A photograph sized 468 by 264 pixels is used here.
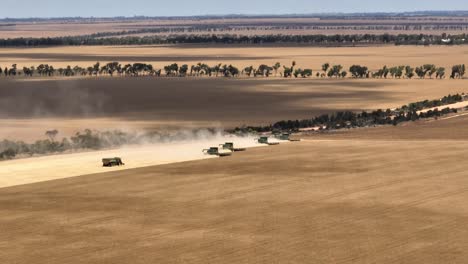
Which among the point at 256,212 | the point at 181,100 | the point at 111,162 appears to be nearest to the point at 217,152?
the point at 111,162

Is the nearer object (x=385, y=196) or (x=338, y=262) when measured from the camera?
(x=338, y=262)

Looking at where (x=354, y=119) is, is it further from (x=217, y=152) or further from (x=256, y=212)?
(x=256, y=212)

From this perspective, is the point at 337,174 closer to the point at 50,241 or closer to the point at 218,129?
the point at 50,241

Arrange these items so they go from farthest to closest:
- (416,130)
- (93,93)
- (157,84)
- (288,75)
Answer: (288,75)
(157,84)
(93,93)
(416,130)

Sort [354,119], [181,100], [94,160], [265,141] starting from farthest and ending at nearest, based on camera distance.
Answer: [181,100]
[354,119]
[265,141]
[94,160]

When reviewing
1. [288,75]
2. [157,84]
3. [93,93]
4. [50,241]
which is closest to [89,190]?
[50,241]
